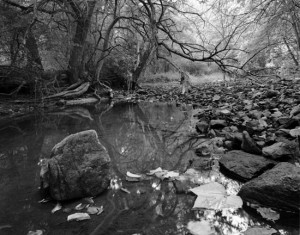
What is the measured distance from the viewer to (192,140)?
3656mm

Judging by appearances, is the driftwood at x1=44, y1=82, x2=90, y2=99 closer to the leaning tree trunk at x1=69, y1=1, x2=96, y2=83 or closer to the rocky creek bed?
the leaning tree trunk at x1=69, y1=1, x2=96, y2=83

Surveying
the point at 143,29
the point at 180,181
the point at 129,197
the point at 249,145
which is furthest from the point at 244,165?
the point at 143,29

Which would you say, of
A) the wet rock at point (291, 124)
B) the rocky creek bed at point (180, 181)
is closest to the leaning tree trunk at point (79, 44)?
the rocky creek bed at point (180, 181)

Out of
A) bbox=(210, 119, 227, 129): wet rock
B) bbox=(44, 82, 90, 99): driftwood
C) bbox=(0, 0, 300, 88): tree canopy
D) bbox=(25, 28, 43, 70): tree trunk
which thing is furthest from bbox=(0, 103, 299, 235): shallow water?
bbox=(44, 82, 90, 99): driftwood

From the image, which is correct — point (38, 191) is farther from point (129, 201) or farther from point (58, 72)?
point (58, 72)

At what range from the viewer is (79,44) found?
10.1 meters

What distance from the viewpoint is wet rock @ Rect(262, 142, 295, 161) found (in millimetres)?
2354

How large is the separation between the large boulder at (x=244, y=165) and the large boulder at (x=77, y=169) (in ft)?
3.92

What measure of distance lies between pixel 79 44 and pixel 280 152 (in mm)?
9372

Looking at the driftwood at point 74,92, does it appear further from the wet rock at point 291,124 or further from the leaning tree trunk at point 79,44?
the wet rock at point 291,124

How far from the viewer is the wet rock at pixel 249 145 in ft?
8.47

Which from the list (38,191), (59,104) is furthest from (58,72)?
(38,191)

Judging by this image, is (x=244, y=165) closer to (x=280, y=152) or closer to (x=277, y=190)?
(x=280, y=152)

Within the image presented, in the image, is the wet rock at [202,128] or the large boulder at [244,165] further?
the wet rock at [202,128]
